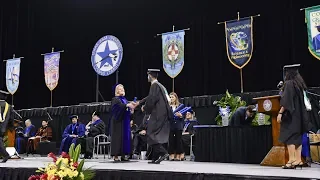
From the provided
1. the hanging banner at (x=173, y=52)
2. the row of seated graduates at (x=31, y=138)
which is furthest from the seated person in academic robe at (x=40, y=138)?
the hanging banner at (x=173, y=52)

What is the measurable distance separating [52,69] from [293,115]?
9990 mm

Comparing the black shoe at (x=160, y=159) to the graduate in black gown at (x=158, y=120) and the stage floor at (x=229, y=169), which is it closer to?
the graduate in black gown at (x=158, y=120)

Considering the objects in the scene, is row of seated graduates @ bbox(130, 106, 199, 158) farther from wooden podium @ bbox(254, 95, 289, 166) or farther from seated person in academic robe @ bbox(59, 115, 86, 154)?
wooden podium @ bbox(254, 95, 289, 166)

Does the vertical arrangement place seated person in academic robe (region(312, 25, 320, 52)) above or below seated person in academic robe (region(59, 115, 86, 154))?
above

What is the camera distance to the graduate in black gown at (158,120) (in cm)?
650

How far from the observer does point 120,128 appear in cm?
728

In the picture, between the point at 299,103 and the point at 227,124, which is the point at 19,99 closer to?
the point at 227,124

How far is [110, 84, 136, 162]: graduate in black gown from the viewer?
7207mm

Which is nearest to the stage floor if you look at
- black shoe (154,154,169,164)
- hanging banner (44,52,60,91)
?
black shoe (154,154,169,164)

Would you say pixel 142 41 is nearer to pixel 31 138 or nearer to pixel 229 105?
pixel 31 138

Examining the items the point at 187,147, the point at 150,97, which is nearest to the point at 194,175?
the point at 150,97

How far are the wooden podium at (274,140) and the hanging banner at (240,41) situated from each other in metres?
4.11

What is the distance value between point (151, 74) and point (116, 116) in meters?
1.08

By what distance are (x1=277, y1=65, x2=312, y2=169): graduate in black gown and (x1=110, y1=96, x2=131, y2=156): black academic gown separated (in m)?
2.94
